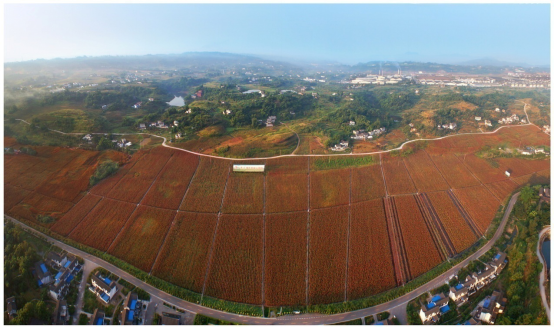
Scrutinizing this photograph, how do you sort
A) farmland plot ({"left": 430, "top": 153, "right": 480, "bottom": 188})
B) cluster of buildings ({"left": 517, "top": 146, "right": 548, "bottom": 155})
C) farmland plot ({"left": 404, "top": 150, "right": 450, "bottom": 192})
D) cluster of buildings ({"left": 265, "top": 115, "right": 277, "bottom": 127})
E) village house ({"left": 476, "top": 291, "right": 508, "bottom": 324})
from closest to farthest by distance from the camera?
village house ({"left": 476, "top": 291, "right": 508, "bottom": 324})
farmland plot ({"left": 404, "top": 150, "right": 450, "bottom": 192})
farmland plot ({"left": 430, "top": 153, "right": 480, "bottom": 188})
cluster of buildings ({"left": 517, "top": 146, "right": 548, "bottom": 155})
cluster of buildings ({"left": 265, "top": 115, "right": 277, "bottom": 127})

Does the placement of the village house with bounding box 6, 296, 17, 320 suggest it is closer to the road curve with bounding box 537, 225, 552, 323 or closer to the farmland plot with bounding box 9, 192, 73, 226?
the farmland plot with bounding box 9, 192, 73, 226

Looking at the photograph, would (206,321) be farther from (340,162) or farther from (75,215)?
(340,162)

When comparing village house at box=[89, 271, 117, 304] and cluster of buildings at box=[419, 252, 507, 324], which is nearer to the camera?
cluster of buildings at box=[419, 252, 507, 324]

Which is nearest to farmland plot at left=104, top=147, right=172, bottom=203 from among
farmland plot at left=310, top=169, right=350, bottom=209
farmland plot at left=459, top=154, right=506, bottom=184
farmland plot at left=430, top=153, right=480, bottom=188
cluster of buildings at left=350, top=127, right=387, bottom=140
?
farmland plot at left=310, top=169, right=350, bottom=209

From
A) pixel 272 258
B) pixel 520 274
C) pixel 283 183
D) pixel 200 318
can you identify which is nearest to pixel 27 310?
pixel 200 318

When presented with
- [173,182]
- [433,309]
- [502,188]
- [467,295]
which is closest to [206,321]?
[433,309]

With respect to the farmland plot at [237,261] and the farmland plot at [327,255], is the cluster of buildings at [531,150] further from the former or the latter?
the farmland plot at [237,261]
